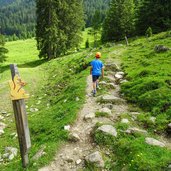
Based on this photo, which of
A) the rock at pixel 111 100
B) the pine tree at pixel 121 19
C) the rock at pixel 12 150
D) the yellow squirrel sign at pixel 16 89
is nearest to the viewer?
the yellow squirrel sign at pixel 16 89

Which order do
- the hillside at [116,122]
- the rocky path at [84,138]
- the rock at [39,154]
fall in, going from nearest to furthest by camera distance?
1. the hillside at [116,122]
2. the rocky path at [84,138]
3. the rock at [39,154]

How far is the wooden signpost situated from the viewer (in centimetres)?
862

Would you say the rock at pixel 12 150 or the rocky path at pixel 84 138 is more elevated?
the rocky path at pixel 84 138

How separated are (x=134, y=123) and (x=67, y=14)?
41080 mm

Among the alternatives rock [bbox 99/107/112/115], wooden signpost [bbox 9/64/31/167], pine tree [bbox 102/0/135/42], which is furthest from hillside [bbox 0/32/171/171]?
pine tree [bbox 102/0/135/42]

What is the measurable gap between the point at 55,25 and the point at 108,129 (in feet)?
123

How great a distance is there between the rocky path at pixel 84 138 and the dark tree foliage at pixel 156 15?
3544 cm

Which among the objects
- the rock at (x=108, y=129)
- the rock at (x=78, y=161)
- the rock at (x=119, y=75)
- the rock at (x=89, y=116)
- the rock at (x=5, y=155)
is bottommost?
the rock at (x=5, y=155)

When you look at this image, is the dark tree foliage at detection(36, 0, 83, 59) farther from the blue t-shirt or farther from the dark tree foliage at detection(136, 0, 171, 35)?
the blue t-shirt

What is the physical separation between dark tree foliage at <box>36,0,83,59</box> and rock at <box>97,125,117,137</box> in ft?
118

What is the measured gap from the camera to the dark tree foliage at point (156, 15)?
45.7 metres

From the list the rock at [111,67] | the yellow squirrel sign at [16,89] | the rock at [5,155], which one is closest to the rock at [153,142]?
the yellow squirrel sign at [16,89]

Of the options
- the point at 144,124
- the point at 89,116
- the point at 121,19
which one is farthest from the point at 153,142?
the point at 121,19

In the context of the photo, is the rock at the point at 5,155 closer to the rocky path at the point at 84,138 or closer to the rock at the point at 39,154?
the rock at the point at 39,154
